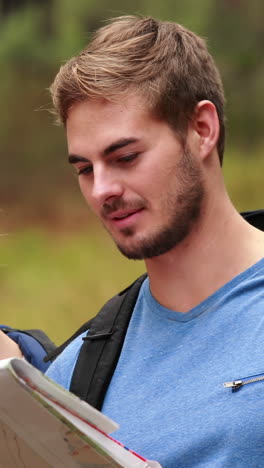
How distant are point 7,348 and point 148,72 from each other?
2.43 ft

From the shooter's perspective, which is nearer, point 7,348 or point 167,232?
point 167,232

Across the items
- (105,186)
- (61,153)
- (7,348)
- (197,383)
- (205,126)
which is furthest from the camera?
(61,153)

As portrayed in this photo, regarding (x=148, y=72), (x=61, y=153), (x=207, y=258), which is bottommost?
(x=61, y=153)

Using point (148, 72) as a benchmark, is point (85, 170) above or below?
below

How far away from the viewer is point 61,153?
5141 mm

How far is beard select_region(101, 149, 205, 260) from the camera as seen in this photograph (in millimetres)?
1701

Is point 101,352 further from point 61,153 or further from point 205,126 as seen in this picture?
point 61,153

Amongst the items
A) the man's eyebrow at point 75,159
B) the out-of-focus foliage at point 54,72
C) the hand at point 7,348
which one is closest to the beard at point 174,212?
the man's eyebrow at point 75,159

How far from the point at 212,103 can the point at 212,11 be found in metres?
3.27

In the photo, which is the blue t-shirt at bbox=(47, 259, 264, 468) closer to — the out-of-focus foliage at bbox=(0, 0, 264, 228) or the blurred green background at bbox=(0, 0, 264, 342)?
the blurred green background at bbox=(0, 0, 264, 342)

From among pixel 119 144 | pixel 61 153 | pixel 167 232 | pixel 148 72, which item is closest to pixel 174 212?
pixel 167 232

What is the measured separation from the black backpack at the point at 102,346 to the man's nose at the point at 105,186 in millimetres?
258

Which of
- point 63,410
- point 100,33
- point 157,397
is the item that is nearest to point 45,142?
point 100,33

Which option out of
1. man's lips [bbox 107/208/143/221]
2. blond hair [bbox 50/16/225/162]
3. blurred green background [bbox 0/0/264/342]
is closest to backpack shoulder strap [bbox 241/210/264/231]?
blond hair [bbox 50/16/225/162]
